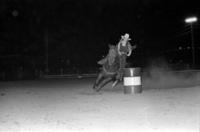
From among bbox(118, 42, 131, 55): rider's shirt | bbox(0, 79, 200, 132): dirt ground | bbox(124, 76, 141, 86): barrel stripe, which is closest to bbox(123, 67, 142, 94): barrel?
bbox(124, 76, 141, 86): barrel stripe

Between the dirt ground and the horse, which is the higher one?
the horse

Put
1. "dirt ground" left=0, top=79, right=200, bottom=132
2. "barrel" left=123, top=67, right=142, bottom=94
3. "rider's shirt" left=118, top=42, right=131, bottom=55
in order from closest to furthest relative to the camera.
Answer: "dirt ground" left=0, top=79, right=200, bottom=132 < "barrel" left=123, top=67, right=142, bottom=94 < "rider's shirt" left=118, top=42, right=131, bottom=55

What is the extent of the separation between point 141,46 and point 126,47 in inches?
1426

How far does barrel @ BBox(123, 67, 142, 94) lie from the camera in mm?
12516

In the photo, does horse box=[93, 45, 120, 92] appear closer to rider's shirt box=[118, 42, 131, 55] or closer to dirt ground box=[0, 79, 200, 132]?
rider's shirt box=[118, 42, 131, 55]

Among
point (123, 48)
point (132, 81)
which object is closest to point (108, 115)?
point (132, 81)

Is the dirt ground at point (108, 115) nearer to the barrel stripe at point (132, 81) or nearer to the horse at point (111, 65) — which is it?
the barrel stripe at point (132, 81)

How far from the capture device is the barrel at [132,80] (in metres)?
12.5

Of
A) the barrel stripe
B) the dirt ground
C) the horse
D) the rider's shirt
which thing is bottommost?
the dirt ground

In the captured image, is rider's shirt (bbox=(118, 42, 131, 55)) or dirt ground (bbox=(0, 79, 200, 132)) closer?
dirt ground (bbox=(0, 79, 200, 132))

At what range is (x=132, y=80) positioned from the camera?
1257 centimetres

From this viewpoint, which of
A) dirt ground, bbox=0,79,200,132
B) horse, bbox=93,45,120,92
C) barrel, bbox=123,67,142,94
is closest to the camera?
dirt ground, bbox=0,79,200,132

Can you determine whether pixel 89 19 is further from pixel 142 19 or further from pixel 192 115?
pixel 192 115

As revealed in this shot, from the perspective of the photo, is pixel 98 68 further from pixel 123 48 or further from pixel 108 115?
pixel 108 115
